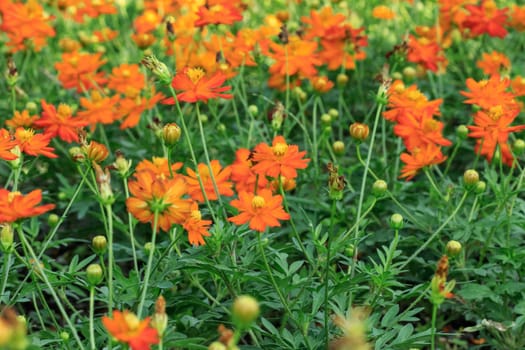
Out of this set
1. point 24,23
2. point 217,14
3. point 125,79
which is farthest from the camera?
point 24,23

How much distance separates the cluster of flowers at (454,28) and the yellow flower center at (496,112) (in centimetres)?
54

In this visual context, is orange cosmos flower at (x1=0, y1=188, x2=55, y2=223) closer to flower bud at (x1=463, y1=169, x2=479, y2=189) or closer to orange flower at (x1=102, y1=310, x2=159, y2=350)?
orange flower at (x1=102, y1=310, x2=159, y2=350)

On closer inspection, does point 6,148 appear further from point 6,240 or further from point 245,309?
point 245,309

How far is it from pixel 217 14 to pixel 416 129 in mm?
642

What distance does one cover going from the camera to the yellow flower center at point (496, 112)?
194 centimetres

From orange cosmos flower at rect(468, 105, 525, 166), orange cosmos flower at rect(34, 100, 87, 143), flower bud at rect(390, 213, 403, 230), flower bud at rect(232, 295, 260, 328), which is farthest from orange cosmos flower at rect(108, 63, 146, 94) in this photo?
flower bud at rect(232, 295, 260, 328)

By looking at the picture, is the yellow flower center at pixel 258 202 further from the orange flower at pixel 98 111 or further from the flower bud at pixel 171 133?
the orange flower at pixel 98 111

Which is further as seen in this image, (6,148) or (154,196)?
(6,148)

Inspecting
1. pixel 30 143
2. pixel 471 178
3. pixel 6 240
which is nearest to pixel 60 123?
pixel 30 143

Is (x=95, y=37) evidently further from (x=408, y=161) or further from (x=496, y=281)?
(x=496, y=281)

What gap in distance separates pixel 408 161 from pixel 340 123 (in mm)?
695

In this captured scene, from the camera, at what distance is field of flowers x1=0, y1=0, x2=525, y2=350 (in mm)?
1508

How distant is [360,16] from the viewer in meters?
3.71

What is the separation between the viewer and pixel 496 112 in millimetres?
A: 1937
